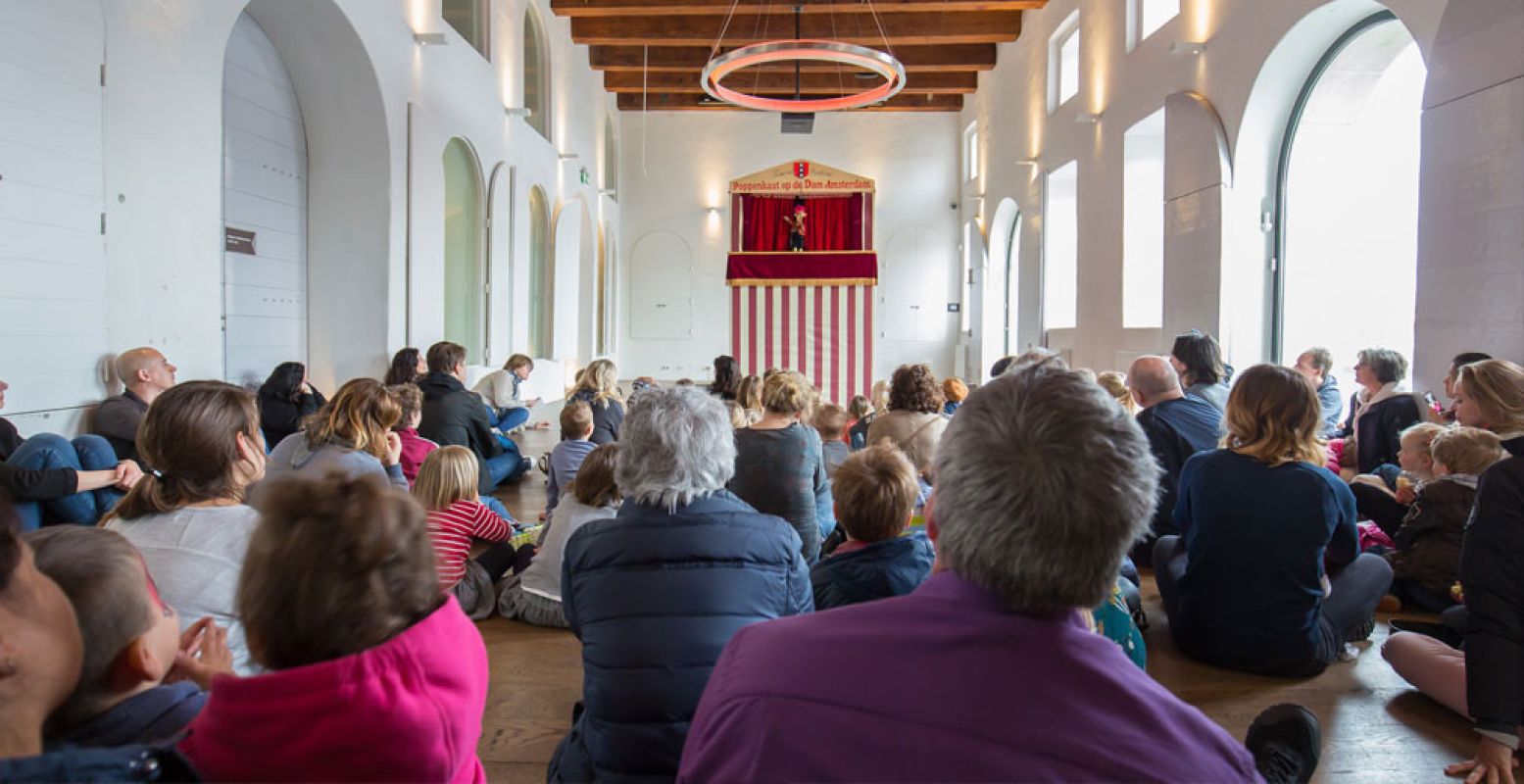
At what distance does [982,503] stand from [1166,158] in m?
7.04

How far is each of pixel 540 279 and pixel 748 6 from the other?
13.5ft

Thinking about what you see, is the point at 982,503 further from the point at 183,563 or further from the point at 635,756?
the point at 183,563

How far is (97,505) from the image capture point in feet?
10.5

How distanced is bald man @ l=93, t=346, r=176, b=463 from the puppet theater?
10782mm

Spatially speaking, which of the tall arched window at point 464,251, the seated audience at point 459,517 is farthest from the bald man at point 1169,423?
the tall arched window at point 464,251


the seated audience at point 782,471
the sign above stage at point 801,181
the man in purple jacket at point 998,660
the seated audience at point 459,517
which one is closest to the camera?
the man in purple jacket at point 998,660

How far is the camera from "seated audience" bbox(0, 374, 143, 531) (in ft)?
9.46

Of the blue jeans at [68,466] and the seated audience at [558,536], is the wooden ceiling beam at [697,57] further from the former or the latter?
the seated audience at [558,536]

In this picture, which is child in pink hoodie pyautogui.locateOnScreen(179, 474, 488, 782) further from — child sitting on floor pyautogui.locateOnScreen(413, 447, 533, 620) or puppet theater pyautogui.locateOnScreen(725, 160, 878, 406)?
puppet theater pyautogui.locateOnScreen(725, 160, 878, 406)

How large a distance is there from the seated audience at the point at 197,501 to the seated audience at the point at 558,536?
127 cm

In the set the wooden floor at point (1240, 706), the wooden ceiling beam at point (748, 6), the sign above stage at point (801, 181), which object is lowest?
the wooden floor at point (1240, 706)

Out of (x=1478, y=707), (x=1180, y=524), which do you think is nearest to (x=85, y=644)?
(x=1478, y=707)

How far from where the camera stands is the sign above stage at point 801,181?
14.6 metres

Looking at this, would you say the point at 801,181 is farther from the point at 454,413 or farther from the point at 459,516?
the point at 459,516
